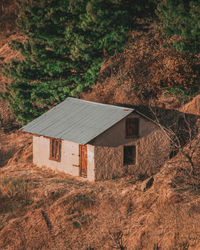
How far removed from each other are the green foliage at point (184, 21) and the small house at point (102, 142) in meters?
4.95

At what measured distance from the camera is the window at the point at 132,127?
101 ft

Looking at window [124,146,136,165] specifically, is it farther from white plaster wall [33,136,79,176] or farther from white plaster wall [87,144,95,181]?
white plaster wall [33,136,79,176]

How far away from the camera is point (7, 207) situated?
30.8 metres

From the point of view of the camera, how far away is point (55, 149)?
107ft

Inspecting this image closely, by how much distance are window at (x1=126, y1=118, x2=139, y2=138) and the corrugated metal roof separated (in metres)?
0.63

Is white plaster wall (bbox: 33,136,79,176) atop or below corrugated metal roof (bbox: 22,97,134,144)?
below

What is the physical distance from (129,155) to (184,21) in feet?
25.8

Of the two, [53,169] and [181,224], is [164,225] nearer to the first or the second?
[181,224]

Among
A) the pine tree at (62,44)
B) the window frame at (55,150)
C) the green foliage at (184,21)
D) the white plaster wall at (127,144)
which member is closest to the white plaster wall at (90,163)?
the white plaster wall at (127,144)

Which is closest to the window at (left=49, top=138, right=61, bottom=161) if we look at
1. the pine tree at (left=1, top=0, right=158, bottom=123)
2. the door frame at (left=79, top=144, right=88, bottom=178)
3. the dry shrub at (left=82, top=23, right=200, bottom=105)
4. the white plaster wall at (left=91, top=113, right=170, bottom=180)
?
the door frame at (left=79, top=144, right=88, bottom=178)

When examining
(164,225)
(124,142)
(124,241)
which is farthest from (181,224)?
(124,142)

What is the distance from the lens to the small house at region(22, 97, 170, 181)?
30062 millimetres

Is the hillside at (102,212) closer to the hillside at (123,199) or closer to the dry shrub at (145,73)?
the hillside at (123,199)

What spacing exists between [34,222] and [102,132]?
575cm
